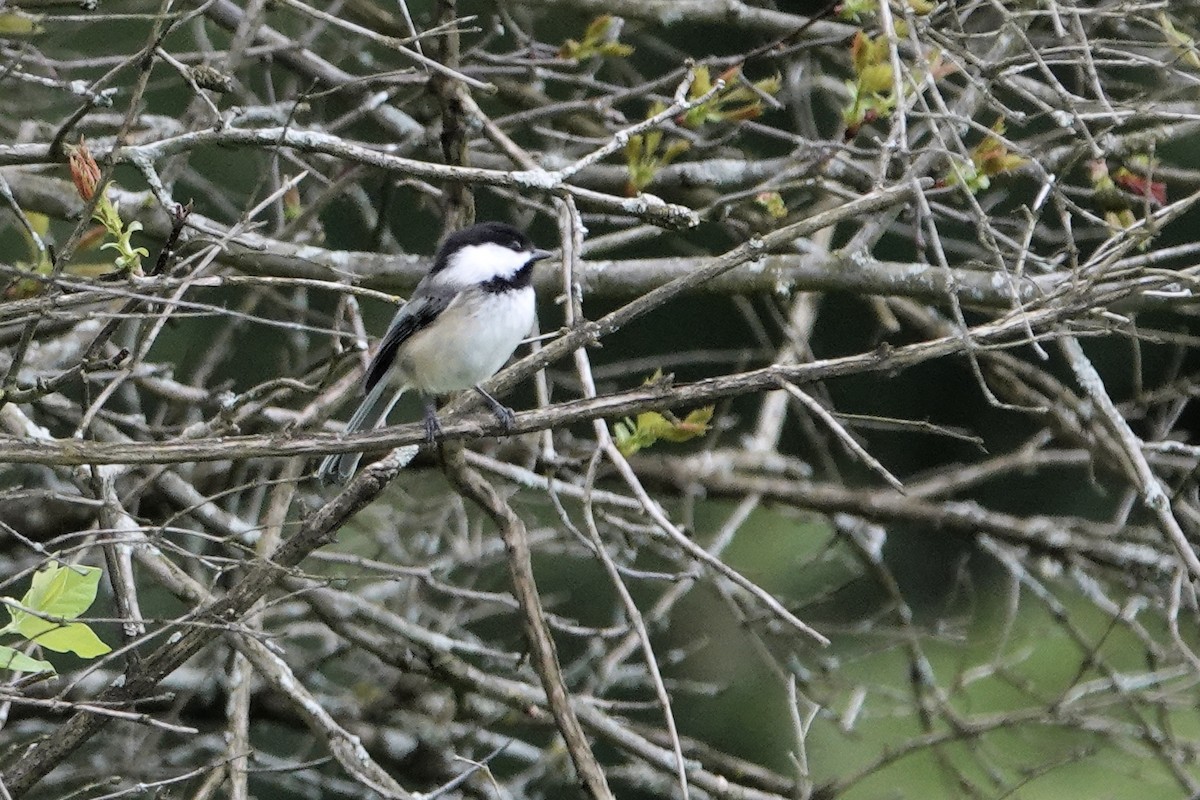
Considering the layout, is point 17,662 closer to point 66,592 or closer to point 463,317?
point 66,592

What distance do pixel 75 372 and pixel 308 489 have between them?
8.76ft

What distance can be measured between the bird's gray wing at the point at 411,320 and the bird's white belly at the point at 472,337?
0.08ft

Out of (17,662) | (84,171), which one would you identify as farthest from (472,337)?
(17,662)

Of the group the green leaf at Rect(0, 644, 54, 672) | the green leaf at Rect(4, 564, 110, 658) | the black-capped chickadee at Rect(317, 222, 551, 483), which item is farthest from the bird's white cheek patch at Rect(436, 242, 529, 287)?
the green leaf at Rect(0, 644, 54, 672)

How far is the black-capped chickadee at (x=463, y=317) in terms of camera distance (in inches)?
157

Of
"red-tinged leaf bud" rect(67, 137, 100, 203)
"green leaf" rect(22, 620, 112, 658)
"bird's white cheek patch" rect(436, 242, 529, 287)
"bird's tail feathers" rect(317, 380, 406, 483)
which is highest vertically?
"red-tinged leaf bud" rect(67, 137, 100, 203)

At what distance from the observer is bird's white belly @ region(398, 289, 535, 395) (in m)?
3.99

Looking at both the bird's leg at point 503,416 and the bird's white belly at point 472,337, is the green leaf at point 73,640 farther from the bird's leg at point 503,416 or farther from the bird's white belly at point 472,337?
the bird's white belly at point 472,337

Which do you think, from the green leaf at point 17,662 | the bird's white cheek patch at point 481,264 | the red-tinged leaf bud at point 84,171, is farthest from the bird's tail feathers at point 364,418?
the green leaf at point 17,662


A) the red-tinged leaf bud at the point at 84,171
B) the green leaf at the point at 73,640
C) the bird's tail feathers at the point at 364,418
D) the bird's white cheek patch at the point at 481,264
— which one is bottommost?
the bird's tail feathers at the point at 364,418

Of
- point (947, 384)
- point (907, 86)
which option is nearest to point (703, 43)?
point (947, 384)

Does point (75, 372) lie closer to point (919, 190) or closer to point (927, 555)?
point (919, 190)

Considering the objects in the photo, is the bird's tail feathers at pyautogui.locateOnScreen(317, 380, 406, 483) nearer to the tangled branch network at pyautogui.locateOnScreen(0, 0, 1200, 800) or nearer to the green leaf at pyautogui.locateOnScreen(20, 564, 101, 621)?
the tangled branch network at pyautogui.locateOnScreen(0, 0, 1200, 800)

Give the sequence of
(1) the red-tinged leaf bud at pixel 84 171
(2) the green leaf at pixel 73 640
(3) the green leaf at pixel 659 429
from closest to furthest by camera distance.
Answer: (2) the green leaf at pixel 73 640, (1) the red-tinged leaf bud at pixel 84 171, (3) the green leaf at pixel 659 429
